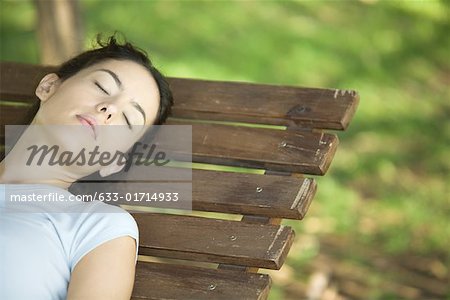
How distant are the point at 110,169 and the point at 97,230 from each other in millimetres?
384

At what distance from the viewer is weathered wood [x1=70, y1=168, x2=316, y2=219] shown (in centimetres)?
260

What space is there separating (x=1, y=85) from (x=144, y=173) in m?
0.70

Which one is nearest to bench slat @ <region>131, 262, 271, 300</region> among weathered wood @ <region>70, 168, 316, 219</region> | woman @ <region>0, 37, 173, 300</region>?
woman @ <region>0, 37, 173, 300</region>

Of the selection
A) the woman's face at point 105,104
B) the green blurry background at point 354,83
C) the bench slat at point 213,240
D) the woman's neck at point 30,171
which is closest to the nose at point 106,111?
the woman's face at point 105,104

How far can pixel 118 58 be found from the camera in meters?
2.69

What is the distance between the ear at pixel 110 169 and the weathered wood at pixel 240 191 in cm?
6

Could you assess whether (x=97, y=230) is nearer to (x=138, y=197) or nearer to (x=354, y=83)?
(x=138, y=197)

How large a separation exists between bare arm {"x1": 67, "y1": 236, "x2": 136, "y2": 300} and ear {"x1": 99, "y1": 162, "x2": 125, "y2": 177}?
1.25 ft

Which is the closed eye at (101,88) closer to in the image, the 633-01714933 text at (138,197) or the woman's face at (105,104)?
the woman's face at (105,104)

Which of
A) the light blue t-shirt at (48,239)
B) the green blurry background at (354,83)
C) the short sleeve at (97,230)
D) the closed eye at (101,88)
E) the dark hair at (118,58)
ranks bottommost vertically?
the green blurry background at (354,83)

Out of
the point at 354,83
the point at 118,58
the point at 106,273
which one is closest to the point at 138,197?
the point at 118,58

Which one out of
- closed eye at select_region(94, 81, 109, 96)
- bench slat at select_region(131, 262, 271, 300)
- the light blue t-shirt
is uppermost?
closed eye at select_region(94, 81, 109, 96)

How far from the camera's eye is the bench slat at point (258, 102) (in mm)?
2916

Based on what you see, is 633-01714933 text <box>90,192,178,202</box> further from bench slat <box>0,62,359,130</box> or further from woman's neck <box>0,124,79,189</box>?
bench slat <box>0,62,359,130</box>
